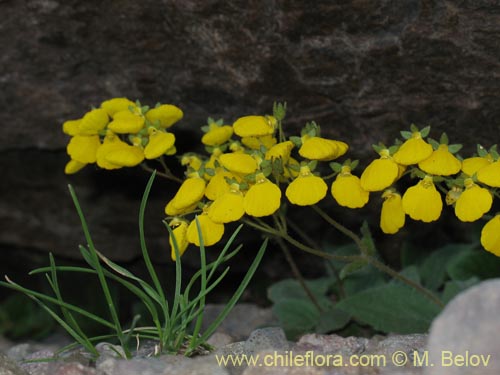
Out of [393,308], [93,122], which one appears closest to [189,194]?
[93,122]

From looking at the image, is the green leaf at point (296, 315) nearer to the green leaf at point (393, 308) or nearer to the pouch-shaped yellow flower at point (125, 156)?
the green leaf at point (393, 308)

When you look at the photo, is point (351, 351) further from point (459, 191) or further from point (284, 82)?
point (284, 82)

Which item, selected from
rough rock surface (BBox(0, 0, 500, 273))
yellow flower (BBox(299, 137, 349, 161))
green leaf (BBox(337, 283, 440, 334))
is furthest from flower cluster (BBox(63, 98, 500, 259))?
green leaf (BBox(337, 283, 440, 334))

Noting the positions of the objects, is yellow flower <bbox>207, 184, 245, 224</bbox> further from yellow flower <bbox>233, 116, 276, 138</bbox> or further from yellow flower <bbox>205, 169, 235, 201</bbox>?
yellow flower <bbox>233, 116, 276, 138</bbox>

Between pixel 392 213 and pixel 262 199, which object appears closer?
pixel 262 199

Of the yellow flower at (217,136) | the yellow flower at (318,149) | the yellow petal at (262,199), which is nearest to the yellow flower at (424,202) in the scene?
the yellow flower at (318,149)

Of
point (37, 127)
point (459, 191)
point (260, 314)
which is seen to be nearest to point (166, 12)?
point (37, 127)

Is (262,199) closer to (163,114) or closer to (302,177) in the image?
(302,177)
